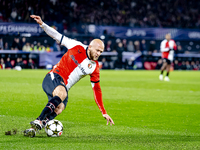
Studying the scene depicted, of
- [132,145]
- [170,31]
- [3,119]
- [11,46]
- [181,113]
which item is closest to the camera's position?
[132,145]

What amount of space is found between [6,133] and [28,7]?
73.9ft

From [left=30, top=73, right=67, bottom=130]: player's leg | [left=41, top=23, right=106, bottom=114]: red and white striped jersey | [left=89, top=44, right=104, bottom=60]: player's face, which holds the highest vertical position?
[left=89, top=44, right=104, bottom=60]: player's face

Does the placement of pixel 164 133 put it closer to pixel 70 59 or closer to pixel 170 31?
pixel 70 59

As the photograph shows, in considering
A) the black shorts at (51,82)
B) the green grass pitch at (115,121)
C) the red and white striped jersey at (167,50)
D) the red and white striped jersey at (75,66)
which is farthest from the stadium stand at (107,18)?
the black shorts at (51,82)

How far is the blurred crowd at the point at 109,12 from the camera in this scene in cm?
2606

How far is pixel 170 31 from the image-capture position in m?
30.9

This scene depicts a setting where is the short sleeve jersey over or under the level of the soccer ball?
over

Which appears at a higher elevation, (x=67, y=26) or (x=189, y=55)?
(x=67, y=26)

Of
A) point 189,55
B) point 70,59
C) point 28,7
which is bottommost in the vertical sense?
point 189,55

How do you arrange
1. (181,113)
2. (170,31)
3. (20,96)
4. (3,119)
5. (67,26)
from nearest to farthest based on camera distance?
1. (3,119)
2. (181,113)
3. (20,96)
4. (67,26)
5. (170,31)

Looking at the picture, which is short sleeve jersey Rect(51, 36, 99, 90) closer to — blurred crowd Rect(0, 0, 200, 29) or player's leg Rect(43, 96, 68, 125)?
player's leg Rect(43, 96, 68, 125)

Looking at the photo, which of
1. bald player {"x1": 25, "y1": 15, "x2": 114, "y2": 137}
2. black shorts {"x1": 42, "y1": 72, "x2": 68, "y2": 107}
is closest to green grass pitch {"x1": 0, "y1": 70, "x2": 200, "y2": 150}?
bald player {"x1": 25, "y1": 15, "x2": 114, "y2": 137}

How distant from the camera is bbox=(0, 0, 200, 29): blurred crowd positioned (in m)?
26.1

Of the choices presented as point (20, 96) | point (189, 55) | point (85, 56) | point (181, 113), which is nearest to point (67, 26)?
point (189, 55)
